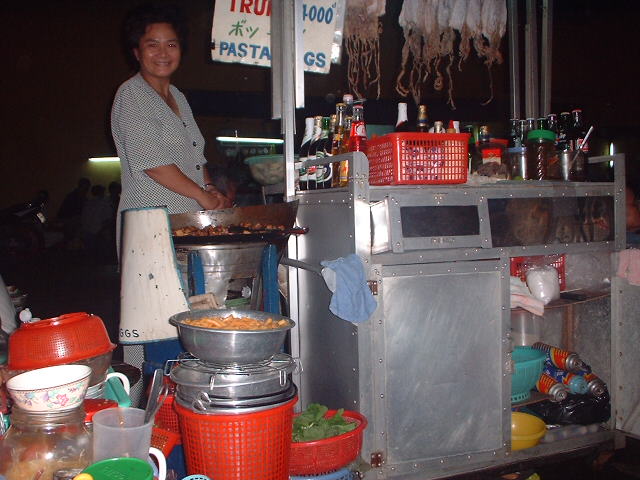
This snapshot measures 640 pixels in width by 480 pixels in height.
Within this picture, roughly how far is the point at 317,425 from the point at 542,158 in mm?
2149

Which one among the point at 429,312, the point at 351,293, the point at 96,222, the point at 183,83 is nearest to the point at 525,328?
the point at 429,312

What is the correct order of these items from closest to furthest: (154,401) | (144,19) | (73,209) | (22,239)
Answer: (154,401)
(144,19)
(22,239)
(73,209)

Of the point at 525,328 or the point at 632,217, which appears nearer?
the point at 525,328

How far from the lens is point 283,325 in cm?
227

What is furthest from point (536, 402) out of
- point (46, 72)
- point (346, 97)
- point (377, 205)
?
point (46, 72)

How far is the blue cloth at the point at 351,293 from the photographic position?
102 inches

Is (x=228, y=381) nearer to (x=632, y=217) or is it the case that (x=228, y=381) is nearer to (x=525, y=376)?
(x=525, y=376)

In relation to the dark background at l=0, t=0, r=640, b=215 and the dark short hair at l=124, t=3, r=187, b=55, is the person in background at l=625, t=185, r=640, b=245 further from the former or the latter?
the dark background at l=0, t=0, r=640, b=215

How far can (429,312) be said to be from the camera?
2.84 metres

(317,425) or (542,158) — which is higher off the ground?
(542,158)

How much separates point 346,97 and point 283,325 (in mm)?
1558

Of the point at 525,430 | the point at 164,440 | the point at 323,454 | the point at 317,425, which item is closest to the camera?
the point at 164,440

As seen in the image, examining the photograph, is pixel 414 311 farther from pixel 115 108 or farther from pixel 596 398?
pixel 115 108

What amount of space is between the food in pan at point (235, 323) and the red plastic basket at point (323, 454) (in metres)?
0.59
